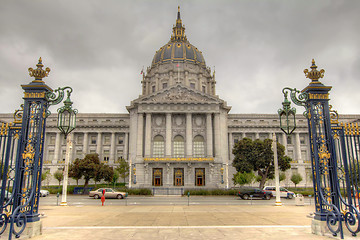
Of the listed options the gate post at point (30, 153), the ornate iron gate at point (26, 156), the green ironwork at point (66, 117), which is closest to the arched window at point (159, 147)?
the green ironwork at point (66, 117)

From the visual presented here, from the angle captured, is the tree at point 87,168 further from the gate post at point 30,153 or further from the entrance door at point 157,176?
the gate post at point 30,153

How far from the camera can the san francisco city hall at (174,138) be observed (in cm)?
6097

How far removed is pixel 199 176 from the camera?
61.5m

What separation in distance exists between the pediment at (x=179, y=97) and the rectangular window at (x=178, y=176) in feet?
52.5

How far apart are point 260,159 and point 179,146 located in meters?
21.3

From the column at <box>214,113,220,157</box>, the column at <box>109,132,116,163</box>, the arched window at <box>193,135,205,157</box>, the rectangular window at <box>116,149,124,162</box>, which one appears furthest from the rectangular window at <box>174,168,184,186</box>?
the column at <box>109,132,116,163</box>

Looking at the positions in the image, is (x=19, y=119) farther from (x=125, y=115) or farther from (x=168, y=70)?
(x=168, y=70)

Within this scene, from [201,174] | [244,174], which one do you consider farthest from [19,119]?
[201,174]

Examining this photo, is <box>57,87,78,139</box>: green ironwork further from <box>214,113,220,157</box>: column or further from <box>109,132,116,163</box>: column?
<box>109,132,116,163</box>: column

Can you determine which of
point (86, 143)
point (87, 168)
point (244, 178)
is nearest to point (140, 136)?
point (87, 168)

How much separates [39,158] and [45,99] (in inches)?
95.0

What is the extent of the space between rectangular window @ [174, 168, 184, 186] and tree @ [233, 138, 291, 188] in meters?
14.0

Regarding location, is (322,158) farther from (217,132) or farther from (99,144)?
(99,144)

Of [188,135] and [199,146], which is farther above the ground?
[188,135]
